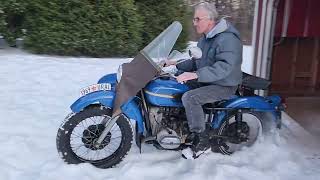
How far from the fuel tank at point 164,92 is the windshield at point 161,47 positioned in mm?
171

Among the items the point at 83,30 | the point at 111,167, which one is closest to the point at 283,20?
the point at 111,167

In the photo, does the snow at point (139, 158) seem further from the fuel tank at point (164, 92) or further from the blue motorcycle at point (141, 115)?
the fuel tank at point (164, 92)

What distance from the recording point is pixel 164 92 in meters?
3.93

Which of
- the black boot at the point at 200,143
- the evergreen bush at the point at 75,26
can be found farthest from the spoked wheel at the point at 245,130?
the evergreen bush at the point at 75,26

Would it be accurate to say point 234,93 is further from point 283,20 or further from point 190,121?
point 283,20

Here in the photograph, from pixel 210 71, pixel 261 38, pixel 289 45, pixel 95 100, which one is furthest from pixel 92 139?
pixel 289 45

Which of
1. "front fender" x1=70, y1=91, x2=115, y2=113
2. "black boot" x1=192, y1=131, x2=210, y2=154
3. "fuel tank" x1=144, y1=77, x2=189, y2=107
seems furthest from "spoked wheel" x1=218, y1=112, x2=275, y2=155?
"front fender" x1=70, y1=91, x2=115, y2=113

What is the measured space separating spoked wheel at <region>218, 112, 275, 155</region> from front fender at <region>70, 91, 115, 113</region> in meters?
1.05

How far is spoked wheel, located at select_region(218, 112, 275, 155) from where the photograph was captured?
4.19 m

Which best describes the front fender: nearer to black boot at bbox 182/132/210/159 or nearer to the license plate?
the license plate

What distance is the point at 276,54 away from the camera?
7156mm

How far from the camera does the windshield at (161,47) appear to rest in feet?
12.8

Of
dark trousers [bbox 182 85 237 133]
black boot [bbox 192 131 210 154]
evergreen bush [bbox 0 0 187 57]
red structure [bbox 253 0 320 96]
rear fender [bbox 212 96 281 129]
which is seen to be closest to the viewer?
dark trousers [bbox 182 85 237 133]

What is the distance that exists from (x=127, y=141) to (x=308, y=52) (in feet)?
14.1
